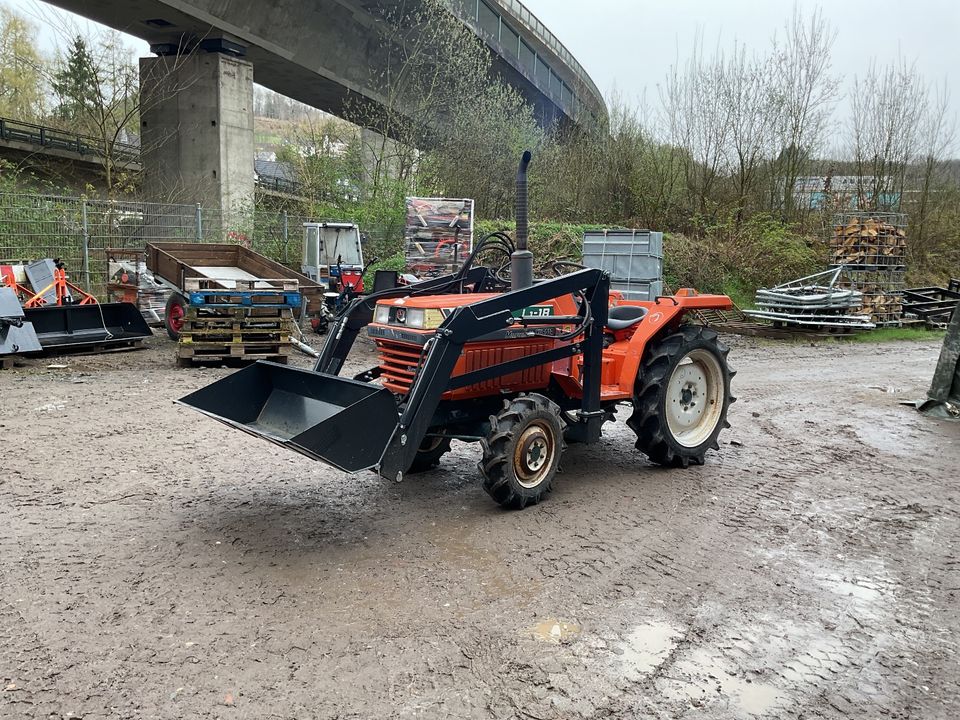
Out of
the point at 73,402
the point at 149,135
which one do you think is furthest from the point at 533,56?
the point at 73,402

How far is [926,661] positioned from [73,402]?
7.80 m

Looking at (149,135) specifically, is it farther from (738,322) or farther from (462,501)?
(462,501)

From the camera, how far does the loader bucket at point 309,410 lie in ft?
13.4

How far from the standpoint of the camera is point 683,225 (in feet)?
69.5

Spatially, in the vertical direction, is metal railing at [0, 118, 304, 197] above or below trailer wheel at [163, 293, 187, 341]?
above

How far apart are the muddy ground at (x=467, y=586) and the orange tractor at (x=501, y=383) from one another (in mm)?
429

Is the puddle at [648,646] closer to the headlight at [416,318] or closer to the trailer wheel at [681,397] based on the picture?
the headlight at [416,318]

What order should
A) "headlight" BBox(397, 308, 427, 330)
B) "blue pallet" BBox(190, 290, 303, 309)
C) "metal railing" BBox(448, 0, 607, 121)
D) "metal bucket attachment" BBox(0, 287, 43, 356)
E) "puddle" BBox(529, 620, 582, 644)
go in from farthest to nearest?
1. "metal railing" BBox(448, 0, 607, 121)
2. "blue pallet" BBox(190, 290, 303, 309)
3. "metal bucket attachment" BBox(0, 287, 43, 356)
4. "headlight" BBox(397, 308, 427, 330)
5. "puddle" BBox(529, 620, 582, 644)

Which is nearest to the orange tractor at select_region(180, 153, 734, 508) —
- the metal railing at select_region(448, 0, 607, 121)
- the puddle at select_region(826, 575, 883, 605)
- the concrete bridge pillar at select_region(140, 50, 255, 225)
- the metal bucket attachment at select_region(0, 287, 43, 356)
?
the puddle at select_region(826, 575, 883, 605)

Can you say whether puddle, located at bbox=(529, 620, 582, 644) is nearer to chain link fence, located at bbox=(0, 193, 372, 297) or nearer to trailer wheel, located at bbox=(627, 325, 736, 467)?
trailer wheel, located at bbox=(627, 325, 736, 467)

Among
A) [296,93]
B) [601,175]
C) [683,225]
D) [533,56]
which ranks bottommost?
[683,225]

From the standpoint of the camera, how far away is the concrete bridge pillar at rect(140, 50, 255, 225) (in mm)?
19938

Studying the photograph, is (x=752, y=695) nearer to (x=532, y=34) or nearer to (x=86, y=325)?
(x=86, y=325)

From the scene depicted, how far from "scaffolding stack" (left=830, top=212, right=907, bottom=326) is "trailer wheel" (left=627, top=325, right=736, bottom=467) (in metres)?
12.2
